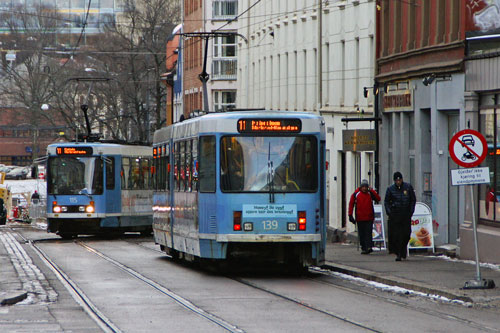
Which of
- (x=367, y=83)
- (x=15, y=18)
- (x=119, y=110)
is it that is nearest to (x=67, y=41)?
(x=15, y=18)

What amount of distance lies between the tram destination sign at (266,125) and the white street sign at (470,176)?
141 inches

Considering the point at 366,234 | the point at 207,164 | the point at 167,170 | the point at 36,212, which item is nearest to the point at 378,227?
the point at 366,234

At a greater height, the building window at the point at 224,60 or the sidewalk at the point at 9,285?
the building window at the point at 224,60

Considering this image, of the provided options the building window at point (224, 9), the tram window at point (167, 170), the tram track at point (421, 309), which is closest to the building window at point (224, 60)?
the building window at point (224, 9)

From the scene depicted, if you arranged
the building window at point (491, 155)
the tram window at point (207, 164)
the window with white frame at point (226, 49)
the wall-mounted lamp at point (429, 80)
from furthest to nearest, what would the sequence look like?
the window with white frame at point (226, 49), the wall-mounted lamp at point (429, 80), the building window at point (491, 155), the tram window at point (207, 164)

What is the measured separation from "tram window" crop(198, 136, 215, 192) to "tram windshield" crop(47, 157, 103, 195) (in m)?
16.8

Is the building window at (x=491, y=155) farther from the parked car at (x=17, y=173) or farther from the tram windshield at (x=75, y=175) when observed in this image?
the parked car at (x=17, y=173)

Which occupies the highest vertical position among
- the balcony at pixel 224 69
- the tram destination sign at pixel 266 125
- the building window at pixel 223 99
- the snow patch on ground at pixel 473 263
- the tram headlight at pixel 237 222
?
the balcony at pixel 224 69

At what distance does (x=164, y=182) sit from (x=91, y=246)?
349 inches

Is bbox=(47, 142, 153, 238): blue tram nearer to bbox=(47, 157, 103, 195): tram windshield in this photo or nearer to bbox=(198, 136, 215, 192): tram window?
bbox=(47, 157, 103, 195): tram windshield

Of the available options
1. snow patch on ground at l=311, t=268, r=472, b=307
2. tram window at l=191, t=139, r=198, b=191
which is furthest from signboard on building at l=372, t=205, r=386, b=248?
tram window at l=191, t=139, r=198, b=191

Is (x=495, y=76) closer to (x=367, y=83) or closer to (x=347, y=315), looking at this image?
(x=347, y=315)

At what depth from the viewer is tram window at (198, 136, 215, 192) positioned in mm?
20734

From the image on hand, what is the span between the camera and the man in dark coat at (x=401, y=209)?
23.8 metres
